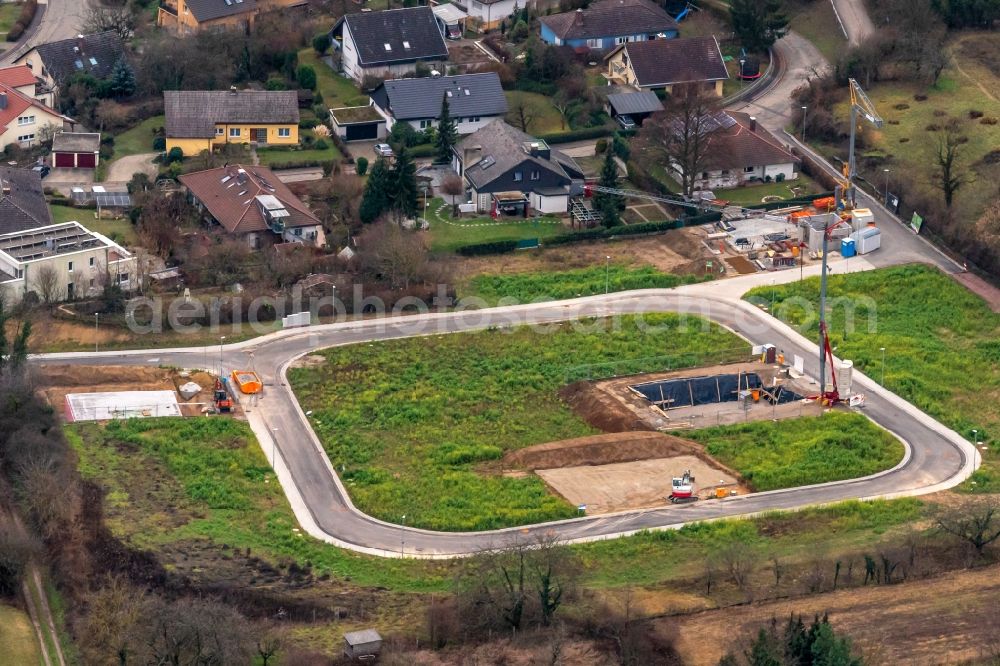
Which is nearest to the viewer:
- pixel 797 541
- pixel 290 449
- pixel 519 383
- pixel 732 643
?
pixel 732 643

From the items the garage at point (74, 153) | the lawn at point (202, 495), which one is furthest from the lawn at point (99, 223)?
the lawn at point (202, 495)

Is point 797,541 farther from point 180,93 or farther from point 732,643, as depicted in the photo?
point 180,93

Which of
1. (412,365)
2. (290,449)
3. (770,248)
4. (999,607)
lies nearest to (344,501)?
(290,449)

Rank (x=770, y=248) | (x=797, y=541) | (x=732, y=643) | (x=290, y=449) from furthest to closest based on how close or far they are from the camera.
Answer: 1. (x=770, y=248)
2. (x=290, y=449)
3. (x=797, y=541)
4. (x=732, y=643)

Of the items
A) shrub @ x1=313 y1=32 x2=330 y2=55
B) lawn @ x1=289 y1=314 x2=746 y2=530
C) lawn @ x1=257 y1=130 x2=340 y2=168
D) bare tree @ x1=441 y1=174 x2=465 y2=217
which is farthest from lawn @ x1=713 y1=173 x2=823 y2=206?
shrub @ x1=313 y1=32 x2=330 y2=55

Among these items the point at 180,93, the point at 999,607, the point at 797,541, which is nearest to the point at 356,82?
the point at 180,93

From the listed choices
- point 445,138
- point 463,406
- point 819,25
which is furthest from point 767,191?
point 463,406

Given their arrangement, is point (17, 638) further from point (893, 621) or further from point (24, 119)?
point (24, 119)

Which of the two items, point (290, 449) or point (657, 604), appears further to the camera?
point (290, 449)
